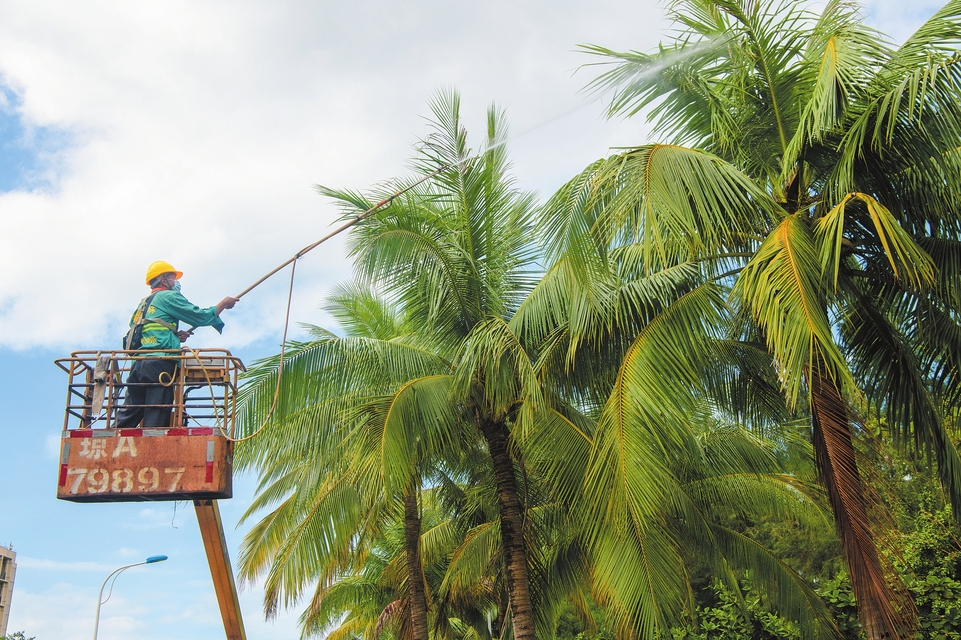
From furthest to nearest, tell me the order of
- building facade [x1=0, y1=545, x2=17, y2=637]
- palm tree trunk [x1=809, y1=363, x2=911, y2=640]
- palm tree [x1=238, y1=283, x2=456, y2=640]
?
building facade [x1=0, y1=545, x2=17, y2=637]
palm tree [x1=238, y1=283, x2=456, y2=640]
palm tree trunk [x1=809, y1=363, x2=911, y2=640]

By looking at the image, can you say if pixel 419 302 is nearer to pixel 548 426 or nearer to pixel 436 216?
pixel 436 216

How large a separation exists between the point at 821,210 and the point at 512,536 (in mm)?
5263

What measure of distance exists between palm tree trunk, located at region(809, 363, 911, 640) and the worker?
5155mm

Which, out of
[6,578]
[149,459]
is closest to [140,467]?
[149,459]

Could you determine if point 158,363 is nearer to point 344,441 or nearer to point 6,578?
point 344,441

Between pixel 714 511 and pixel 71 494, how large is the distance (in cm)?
1024

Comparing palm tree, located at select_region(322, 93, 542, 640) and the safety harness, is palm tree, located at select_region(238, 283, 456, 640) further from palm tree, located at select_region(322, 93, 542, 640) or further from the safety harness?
the safety harness

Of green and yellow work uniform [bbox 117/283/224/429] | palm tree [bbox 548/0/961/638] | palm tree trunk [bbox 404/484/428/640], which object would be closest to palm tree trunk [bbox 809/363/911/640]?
palm tree [bbox 548/0/961/638]

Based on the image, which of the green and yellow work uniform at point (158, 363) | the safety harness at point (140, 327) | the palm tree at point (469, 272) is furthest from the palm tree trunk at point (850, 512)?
the safety harness at point (140, 327)

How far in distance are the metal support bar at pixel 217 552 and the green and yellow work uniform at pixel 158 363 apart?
2.58 feet

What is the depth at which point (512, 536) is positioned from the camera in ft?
37.8

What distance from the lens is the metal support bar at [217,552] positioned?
24.0 feet

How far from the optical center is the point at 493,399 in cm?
1101

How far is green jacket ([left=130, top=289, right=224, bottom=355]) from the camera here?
7.82m
